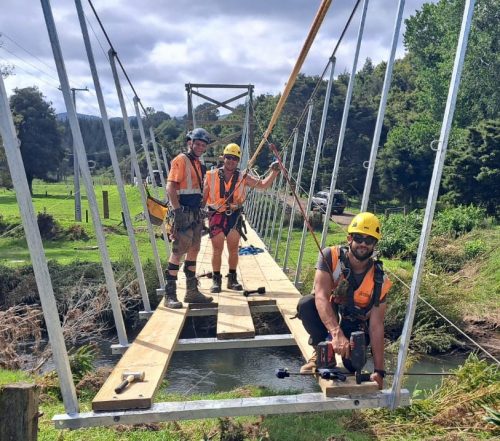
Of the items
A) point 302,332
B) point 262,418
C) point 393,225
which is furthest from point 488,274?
point 302,332

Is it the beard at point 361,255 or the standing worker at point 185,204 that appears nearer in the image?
the beard at point 361,255

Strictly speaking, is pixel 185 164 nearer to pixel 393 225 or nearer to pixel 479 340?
pixel 479 340

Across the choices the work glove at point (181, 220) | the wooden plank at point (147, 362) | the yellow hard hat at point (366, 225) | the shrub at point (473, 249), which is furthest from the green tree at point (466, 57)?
the yellow hard hat at point (366, 225)

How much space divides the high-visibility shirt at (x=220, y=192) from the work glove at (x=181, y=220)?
0.58 meters

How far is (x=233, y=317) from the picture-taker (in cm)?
441

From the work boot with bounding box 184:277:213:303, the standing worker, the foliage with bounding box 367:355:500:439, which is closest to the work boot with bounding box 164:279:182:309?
the standing worker

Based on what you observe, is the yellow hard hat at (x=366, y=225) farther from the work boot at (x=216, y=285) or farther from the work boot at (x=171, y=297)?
the work boot at (x=216, y=285)

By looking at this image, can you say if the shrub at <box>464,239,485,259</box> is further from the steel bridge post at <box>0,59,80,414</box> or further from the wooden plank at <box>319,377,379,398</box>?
the steel bridge post at <box>0,59,80,414</box>

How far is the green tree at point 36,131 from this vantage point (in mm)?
35469

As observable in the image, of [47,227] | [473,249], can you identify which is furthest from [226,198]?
[47,227]

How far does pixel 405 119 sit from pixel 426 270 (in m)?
22.3

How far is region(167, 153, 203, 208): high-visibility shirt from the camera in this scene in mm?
4559

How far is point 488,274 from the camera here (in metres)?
12.0

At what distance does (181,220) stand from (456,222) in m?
13.1
